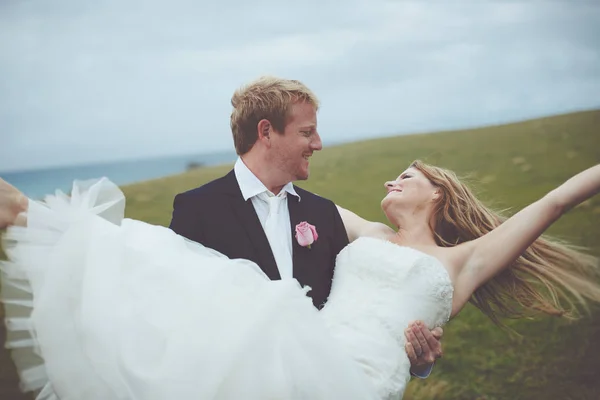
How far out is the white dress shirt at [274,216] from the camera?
2760 mm

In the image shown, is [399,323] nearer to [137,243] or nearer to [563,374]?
[137,243]

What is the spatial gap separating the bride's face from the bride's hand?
59.2 inches

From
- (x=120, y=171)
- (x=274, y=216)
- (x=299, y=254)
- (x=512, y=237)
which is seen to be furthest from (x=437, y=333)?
(x=120, y=171)

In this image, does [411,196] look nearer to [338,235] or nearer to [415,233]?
[415,233]

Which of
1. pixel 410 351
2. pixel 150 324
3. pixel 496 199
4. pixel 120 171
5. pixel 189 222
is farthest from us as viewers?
pixel 496 199

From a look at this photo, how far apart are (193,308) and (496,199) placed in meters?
3.38

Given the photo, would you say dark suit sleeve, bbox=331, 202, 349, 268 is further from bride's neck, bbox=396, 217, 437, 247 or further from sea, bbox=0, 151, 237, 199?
sea, bbox=0, 151, 237, 199

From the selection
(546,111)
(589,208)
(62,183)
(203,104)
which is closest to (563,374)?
(589,208)

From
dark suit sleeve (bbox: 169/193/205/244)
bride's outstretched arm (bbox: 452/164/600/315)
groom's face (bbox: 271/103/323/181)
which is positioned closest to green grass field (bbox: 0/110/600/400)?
bride's outstretched arm (bbox: 452/164/600/315)

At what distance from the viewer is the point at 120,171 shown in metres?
4.81

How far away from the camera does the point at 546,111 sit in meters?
5.57

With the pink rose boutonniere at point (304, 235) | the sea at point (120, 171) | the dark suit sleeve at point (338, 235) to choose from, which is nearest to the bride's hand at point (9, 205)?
the pink rose boutonniere at point (304, 235)

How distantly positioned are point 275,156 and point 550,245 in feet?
4.46

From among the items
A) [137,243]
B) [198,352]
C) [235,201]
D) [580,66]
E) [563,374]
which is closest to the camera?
[198,352]
